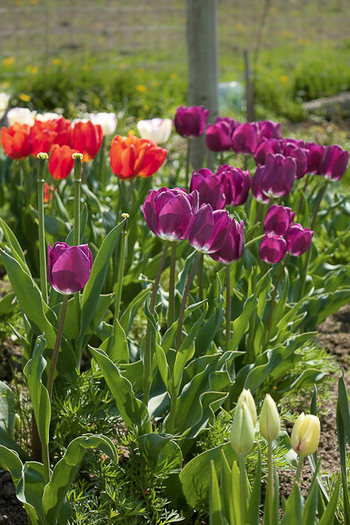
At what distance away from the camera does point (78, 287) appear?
1.10m

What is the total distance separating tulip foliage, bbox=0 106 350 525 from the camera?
1155 mm

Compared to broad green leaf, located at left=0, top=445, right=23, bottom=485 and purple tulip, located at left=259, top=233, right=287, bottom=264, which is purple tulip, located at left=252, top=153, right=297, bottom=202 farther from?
broad green leaf, located at left=0, top=445, right=23, bottom=485

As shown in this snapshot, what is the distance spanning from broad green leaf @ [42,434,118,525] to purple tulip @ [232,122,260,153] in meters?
1.22

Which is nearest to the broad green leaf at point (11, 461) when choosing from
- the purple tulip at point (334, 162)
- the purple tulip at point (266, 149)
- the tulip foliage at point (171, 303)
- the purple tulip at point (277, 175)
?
the tulip foliage at point (171, 303)

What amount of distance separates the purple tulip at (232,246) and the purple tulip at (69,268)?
0.34 meters

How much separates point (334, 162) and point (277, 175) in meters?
0.39

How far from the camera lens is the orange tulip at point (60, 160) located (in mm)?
1761

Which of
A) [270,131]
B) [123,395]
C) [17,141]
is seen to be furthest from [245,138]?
[123,395]

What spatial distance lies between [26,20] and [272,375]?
8.42 m

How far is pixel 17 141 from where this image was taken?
1.84 metres

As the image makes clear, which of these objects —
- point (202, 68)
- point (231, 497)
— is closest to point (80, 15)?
point (202, 68)

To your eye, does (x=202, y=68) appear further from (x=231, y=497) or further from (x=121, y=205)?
(x=231, y=497)

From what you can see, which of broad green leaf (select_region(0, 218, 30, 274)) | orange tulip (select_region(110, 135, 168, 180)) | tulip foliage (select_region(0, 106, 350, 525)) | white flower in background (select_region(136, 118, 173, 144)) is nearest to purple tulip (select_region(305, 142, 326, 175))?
tulip foliage (select_region(0, 106, 350, 525))

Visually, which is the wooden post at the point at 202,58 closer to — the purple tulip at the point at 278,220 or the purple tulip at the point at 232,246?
the purple tulip at the point at 278,220
